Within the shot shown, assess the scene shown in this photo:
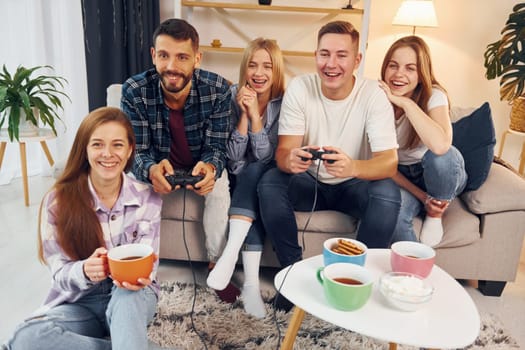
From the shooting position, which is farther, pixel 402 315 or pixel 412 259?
pixel 412 259

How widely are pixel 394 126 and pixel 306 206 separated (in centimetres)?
42

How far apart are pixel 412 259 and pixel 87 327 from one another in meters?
0.83

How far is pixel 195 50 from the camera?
165cm

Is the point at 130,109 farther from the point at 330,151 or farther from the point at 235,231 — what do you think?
the point at 330,151

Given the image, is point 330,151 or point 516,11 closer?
point 330,151

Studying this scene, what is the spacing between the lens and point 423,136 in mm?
1641

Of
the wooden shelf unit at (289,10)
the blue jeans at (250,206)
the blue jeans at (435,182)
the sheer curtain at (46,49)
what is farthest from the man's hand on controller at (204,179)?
the wooden shelf unit at (289,10)

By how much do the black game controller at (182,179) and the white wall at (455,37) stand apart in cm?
231

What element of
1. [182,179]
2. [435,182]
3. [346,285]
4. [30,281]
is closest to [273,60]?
[182,179]

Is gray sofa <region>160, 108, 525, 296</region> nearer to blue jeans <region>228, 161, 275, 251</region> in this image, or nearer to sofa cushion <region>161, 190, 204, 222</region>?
sofa cushion <region>161, 190, 204, 222</region>

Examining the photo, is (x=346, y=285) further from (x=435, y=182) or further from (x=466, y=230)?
(x=466, y=230)

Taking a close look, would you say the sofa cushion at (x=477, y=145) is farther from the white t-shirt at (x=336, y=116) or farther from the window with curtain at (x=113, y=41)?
the window with curtain at (x=113, y=41)

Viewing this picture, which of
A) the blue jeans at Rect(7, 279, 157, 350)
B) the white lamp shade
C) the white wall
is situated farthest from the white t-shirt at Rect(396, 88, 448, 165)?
the white wall

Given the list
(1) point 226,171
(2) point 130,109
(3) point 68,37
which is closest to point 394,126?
(1) point 226,171
